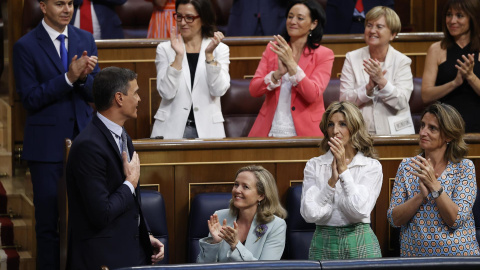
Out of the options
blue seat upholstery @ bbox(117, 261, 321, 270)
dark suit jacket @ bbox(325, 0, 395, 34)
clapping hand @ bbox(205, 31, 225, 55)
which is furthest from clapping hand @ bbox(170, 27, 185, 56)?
blue seat upholstery @ bbox(117, 261, 321, 270)

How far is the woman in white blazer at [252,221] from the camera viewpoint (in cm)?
268

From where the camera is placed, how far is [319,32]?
11.6 ft

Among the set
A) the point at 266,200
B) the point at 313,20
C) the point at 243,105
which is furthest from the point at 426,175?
the point at 243,105

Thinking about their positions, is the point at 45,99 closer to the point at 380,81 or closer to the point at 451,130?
the point at 380,81

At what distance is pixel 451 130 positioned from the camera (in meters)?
2.77

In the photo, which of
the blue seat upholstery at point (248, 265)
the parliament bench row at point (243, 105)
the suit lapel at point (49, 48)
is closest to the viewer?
the blue seat upholstery at point (248, 265)

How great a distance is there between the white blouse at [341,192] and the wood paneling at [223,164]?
343 millimetres

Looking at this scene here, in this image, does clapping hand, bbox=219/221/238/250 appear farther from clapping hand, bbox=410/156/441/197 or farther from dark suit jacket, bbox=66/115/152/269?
clapping hand, bbox=410/156/441/197

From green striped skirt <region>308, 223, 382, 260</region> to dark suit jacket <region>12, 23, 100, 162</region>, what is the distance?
111 cm

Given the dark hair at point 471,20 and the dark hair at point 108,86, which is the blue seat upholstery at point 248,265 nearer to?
the dark hair at point 108,86

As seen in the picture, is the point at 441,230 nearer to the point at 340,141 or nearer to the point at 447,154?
the point at 447,154

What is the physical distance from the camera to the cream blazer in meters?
2.67

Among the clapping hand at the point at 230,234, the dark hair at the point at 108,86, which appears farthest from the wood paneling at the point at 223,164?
the dark hair at the point at 108,86

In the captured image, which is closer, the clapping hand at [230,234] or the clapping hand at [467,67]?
the clapping hand at [230,234]
